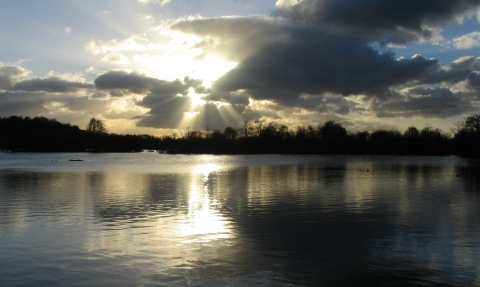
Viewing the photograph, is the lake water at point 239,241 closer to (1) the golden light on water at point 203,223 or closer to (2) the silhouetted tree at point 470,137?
(1) the golden light on water at point 203,223

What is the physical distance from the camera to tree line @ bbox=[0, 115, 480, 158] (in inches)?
5477

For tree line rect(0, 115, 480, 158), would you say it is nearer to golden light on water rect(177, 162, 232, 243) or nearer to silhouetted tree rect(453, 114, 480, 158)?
silhouetted tree rect(453, 114, 480, 158)

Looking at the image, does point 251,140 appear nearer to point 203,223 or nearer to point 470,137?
point 470,137

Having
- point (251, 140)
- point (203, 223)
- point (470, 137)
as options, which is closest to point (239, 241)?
point (203, 223)

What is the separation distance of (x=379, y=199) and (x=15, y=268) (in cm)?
1881

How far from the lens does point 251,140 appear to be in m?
155

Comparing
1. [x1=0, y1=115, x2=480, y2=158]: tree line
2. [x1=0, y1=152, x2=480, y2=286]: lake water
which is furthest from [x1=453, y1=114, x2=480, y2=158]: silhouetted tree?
[x1=0, y1=152, x2=480, y2=286]: lake water

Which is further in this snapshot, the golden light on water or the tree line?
the tree line

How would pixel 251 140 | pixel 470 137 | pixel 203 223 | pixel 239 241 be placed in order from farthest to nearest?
pixel 251 140, pixel 470 137, pixel 203 223, pixel 239 241

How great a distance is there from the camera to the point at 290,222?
15.9 meters

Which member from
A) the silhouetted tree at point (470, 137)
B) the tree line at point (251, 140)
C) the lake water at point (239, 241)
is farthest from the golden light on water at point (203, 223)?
the tree line at point (251, 140)

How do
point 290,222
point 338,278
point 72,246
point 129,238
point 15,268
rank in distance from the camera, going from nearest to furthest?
point 338,278, point 15,268, point 72,246, point 129,238, point 290,222

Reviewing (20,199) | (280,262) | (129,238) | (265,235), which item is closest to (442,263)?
(280,262)

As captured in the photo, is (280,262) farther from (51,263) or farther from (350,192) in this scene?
(350,192)
